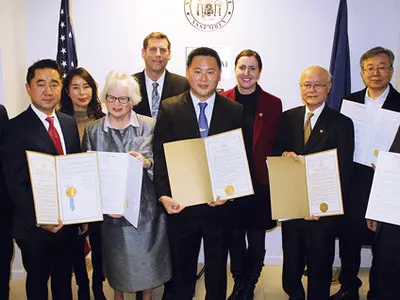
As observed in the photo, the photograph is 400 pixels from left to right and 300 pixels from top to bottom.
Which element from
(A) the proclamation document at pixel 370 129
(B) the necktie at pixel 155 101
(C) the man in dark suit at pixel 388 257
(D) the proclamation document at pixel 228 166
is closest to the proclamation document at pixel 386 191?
(C) the man in dark suit at pixel 388 257

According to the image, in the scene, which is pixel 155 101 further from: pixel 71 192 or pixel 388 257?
pixel 388 257

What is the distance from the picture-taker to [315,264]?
2783 millimetres

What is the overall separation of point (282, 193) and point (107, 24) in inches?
106

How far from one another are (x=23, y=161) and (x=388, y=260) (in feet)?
7.69

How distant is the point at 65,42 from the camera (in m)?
3.91

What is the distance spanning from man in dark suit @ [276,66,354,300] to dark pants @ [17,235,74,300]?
163cm

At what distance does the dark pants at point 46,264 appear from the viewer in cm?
229

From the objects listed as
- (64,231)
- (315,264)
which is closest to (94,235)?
(64,231)

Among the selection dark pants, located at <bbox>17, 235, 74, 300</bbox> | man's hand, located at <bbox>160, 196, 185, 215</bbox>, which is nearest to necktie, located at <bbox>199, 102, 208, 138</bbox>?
man's hand, located at <bbox>160, 196, 185, 215</bbox>

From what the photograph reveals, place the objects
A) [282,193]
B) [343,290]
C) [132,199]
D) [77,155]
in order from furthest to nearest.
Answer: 1. [343,290]
2. [282,193]
3. [132,199]
4. [77,155]

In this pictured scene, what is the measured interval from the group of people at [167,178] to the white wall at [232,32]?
0.95 meters

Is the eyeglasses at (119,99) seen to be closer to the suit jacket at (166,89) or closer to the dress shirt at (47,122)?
the dress shirt at (47,122)

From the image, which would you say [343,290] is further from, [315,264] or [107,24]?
[107,24]

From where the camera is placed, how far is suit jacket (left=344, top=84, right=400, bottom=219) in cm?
289
